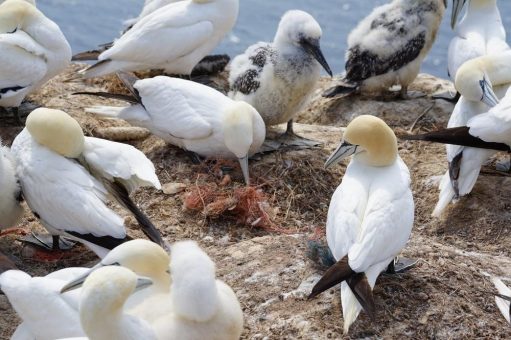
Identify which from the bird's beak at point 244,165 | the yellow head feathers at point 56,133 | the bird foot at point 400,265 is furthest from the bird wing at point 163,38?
the bird foot at point 400,265

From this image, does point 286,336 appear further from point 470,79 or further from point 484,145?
point 470,79

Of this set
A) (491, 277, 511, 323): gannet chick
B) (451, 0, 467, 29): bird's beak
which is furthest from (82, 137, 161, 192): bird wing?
(451, 0, 467, 29): bird's beak

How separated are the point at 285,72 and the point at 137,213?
1970 mm

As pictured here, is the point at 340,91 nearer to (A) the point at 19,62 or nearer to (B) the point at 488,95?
(B) the point at 488,95

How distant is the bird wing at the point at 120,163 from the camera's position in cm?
551

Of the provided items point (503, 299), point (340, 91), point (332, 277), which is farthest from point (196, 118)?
point (503, 299)

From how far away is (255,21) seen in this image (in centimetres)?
1650

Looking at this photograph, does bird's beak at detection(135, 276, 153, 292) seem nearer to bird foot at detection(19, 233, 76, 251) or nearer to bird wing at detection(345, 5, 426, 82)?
bird foot at detection(19, 233, 76, 251)

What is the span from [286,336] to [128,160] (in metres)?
1.49

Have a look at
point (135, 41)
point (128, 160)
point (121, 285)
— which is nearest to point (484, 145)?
point (128, 160)

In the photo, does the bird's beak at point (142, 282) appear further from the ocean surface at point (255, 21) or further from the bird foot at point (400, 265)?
the ocean surface at point (255, 21)

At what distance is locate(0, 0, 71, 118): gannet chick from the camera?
6895mm

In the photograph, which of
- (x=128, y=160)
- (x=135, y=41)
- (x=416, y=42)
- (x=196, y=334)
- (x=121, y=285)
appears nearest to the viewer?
(x=121, y=285)

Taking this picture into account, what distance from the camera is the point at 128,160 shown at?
5578mm
